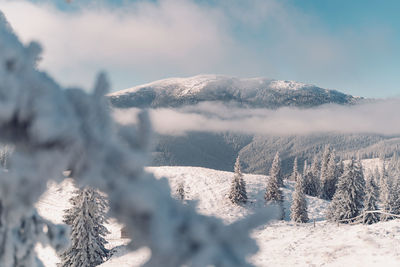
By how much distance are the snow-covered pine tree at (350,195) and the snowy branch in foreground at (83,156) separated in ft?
93.5

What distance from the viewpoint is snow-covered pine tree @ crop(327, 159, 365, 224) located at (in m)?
25.4

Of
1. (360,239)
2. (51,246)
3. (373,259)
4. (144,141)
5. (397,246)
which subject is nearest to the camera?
(144,141)

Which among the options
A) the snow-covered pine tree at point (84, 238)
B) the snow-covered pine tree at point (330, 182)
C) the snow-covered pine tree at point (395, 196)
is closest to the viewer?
the snow-covered pine tree at point (84, 238)

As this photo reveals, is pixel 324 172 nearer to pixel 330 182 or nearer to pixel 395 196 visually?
pixel 330 182

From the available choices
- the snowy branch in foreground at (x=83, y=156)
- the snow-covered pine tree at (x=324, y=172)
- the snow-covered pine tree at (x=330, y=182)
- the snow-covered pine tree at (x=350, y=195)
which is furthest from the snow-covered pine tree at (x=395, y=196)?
the snowy branch in foreground at (x=83, y=156)

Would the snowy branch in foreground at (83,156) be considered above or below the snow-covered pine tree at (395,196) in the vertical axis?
above

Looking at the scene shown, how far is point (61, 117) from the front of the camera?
77cm

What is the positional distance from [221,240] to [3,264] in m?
0.84

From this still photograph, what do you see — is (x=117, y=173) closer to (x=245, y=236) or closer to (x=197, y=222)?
(x=197, y=222)

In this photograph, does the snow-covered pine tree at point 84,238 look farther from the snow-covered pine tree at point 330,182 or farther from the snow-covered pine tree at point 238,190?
the snow-covered pine tree at point 330,182

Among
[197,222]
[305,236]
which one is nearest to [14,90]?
[197,222]

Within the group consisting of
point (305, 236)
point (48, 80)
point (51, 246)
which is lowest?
point (305, 236)

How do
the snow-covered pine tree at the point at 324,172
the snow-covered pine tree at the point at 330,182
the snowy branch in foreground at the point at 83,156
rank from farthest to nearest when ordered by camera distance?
the snow-covered pine tree at the point at 324,172
the snow-covered pine tree at the point at 330,182
the snowy branch in foreground at the point at 83,156

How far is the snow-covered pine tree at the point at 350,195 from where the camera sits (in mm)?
25438
